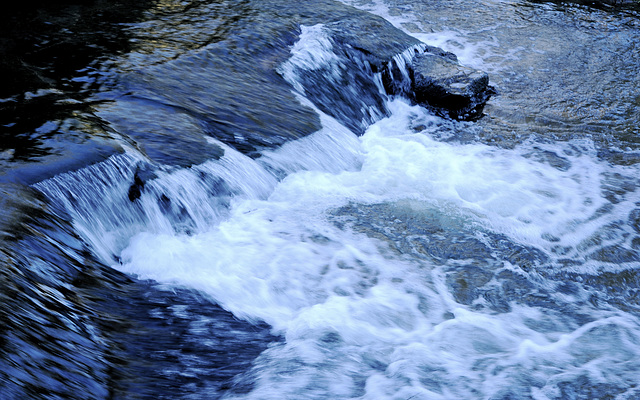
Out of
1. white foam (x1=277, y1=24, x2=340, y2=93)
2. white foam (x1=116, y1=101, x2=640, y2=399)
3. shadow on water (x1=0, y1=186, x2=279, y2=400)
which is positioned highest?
white foam (x1=277, y1=24, x2=340, y2=93)

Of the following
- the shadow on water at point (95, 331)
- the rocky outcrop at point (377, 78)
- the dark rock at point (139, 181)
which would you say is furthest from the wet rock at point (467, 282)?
the rocky outcrop at point (377, 78)

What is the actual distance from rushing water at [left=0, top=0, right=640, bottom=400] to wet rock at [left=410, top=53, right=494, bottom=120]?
23cm

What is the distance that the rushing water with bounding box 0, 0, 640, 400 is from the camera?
323 cm

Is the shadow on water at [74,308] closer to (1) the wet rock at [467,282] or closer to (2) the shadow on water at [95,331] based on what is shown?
(2) the shadow on water at [95,331]

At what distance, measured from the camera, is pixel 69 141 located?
4.20 metres

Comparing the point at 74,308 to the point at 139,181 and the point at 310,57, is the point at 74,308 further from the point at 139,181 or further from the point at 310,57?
the point at 310,57

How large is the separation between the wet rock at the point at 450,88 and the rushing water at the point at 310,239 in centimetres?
23

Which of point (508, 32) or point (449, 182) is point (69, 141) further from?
point (508, 32)

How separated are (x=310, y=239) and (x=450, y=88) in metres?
3.75

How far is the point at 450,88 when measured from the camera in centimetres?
743

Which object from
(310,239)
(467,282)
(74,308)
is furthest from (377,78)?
(74,308)

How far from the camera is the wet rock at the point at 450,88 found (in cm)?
730

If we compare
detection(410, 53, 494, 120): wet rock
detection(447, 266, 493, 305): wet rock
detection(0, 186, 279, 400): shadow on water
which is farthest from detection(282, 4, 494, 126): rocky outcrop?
detection(0, 186, 279, 400): shadow on water

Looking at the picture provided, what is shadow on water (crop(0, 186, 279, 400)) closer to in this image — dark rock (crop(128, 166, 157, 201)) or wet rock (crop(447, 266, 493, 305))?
dark rock (crop(128, 166, 157, 201))
